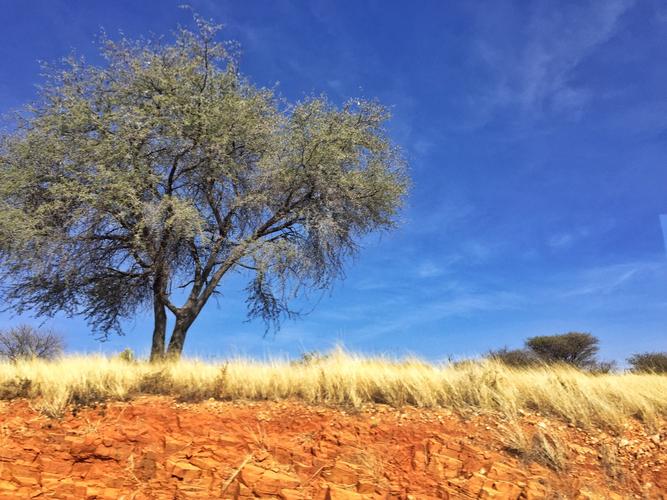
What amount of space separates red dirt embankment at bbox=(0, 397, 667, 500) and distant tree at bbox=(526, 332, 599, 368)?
21648mm

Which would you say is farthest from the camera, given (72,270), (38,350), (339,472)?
(38,350)

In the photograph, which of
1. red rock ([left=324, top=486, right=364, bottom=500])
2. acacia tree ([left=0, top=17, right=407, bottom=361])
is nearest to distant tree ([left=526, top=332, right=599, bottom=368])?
acacia tree ([left=0, top=17, right=407, bottom=361])

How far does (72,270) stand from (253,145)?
6.77 m

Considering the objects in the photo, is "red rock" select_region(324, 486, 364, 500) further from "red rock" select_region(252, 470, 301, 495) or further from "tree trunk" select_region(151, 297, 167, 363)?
"tree trunk" select_region(151, 297, 167, 363)

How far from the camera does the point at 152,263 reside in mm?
16344

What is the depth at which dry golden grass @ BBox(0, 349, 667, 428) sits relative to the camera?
352 inches

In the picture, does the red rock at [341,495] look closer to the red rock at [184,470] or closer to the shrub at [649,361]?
the red rock at [184,470]

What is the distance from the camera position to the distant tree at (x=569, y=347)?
28766mm

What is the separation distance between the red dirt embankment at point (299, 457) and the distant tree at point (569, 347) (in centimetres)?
2165

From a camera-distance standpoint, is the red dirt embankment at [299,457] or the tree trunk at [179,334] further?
the tree trunk at [179,334]

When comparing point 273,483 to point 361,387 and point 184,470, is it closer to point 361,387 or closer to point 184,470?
point 184,470

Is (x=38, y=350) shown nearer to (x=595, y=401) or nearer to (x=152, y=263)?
(x=152, y=263)

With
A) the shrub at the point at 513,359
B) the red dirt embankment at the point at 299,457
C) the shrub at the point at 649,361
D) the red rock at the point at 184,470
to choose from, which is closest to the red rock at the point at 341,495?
the red dirt embankment at the point at 299,457

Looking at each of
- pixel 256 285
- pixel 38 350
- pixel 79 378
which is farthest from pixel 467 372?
pixel 38 350
